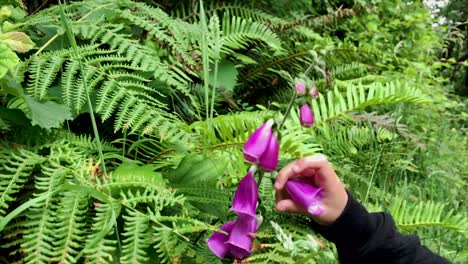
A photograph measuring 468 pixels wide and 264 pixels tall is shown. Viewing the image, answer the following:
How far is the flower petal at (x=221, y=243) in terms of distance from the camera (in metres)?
0.92

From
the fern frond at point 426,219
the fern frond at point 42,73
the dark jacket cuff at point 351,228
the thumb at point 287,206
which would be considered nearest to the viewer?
the thumb at point 287,206

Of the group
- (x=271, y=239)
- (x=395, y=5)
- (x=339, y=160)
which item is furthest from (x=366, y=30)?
(x=271, y=239)

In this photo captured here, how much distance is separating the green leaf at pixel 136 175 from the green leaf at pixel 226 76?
2.65ft

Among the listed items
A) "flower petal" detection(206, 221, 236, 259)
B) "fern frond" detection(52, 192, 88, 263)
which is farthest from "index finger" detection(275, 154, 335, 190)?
"fern frond" detection(52, 192, 88, 263)

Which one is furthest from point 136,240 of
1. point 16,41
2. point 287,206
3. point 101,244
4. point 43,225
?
point 16,41

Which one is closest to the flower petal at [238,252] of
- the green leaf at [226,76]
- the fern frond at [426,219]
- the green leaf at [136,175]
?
the green leaf at [136,175]

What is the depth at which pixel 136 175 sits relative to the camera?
1.10 metres

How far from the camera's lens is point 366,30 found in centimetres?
354

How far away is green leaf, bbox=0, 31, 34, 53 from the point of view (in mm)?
1098

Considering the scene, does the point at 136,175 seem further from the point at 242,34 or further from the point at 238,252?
the point at 242,34

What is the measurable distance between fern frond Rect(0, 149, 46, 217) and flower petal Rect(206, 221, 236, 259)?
386 mm

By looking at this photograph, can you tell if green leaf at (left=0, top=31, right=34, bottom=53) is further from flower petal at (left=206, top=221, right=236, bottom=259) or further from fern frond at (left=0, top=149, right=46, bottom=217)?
flower petal at (left=206, top=221, right=236, bottom=259)

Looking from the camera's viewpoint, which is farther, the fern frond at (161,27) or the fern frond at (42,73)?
the fern frond at (161,27)

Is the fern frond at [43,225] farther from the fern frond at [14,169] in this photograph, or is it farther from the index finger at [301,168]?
the index finger at [301,168]
